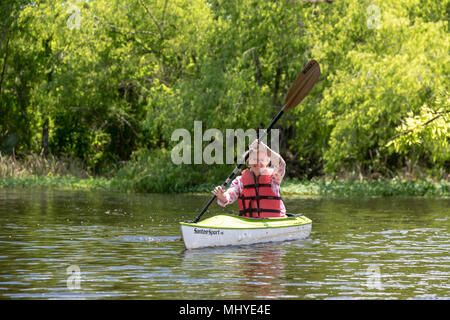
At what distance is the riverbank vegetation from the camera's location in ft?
83.9

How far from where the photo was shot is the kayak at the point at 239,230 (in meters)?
12.9

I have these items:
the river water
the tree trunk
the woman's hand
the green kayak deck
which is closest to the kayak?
the green kayak deck

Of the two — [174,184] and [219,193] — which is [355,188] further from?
[219,193]

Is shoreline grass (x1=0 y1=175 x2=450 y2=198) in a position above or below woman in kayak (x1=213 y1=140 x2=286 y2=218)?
below

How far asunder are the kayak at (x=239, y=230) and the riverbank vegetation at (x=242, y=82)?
9.37 meters

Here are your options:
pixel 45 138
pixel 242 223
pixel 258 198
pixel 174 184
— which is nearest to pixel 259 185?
pixel 258 198

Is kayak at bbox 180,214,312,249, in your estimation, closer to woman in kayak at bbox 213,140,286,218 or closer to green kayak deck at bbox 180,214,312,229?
green kayak deck at bbox 180,214,312,229

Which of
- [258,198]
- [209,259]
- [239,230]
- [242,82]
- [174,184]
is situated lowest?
[209,259]

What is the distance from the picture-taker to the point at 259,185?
545 inches

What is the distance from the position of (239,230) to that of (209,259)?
165 centimetres

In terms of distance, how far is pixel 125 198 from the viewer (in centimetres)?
2536

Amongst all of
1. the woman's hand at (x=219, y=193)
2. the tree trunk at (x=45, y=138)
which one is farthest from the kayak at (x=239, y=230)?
the tree trunk at (x=45, y=138)

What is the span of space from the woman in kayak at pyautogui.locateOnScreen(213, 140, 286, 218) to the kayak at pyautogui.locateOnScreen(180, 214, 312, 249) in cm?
29
